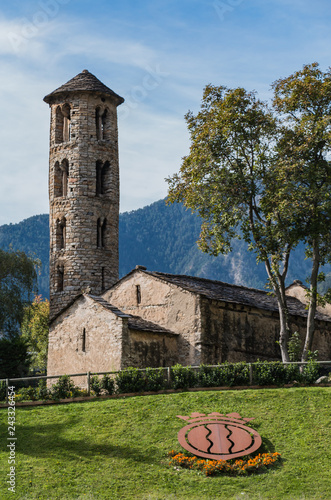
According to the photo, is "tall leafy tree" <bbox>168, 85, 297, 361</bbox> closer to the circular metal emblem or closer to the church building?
the church building

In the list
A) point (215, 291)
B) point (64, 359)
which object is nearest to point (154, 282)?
point (215, 291)

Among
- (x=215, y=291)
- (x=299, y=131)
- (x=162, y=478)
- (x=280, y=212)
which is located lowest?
(x=162, y=478)

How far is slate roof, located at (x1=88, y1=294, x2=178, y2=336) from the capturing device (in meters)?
33.7

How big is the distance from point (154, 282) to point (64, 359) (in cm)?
662

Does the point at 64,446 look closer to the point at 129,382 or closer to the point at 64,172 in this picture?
the point at 129,382

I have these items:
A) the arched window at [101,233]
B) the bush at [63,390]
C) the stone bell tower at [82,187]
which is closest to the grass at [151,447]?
the bush at [63,390]

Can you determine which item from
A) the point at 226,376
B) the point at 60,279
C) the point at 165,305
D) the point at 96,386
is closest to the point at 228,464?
the point at 226,376

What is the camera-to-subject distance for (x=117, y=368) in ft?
107

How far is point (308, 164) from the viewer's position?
33625mm

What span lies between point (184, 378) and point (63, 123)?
3060cm

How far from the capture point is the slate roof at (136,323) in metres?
33.7

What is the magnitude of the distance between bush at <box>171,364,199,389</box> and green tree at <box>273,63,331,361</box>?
269 inches

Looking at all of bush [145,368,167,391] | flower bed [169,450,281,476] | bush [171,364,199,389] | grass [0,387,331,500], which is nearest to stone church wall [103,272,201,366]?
bush [171,364,199,389]

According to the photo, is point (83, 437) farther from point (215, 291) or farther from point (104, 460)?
point (215, 291)
